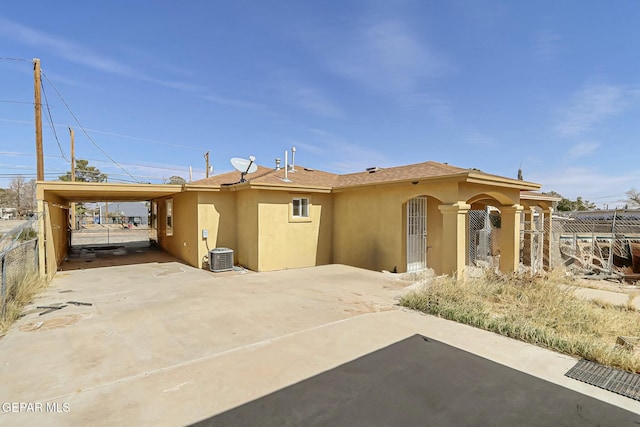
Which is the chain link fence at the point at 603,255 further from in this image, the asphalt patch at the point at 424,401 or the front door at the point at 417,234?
the asphalt patch at the point at 424,401

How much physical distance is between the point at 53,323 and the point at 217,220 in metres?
6.26

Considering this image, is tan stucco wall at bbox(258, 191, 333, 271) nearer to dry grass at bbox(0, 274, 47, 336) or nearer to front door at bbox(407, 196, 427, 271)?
front door at bbox(407, 196, 427, 271)

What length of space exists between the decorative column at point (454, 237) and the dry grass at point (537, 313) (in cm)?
90

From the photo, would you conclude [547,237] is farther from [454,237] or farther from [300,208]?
[300,208]

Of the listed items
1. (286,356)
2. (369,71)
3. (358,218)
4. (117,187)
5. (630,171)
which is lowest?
(286,356)

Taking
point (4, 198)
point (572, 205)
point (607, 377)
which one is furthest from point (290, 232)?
point (4, 198)

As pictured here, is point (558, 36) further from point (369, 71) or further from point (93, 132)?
point (93, 132)

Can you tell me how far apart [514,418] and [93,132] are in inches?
1156

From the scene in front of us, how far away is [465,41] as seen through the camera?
427 inches

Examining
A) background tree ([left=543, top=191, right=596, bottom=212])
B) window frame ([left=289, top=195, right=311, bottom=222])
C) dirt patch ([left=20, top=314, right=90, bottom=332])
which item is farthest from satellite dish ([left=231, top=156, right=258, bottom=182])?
background tree ([left=543, top=191, right=596, bottom=212])

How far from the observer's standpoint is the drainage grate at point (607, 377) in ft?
10.0

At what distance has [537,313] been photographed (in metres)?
5.23

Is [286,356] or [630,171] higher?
[630,171]

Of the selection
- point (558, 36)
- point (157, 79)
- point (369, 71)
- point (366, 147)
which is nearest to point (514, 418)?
point (558, 36)
